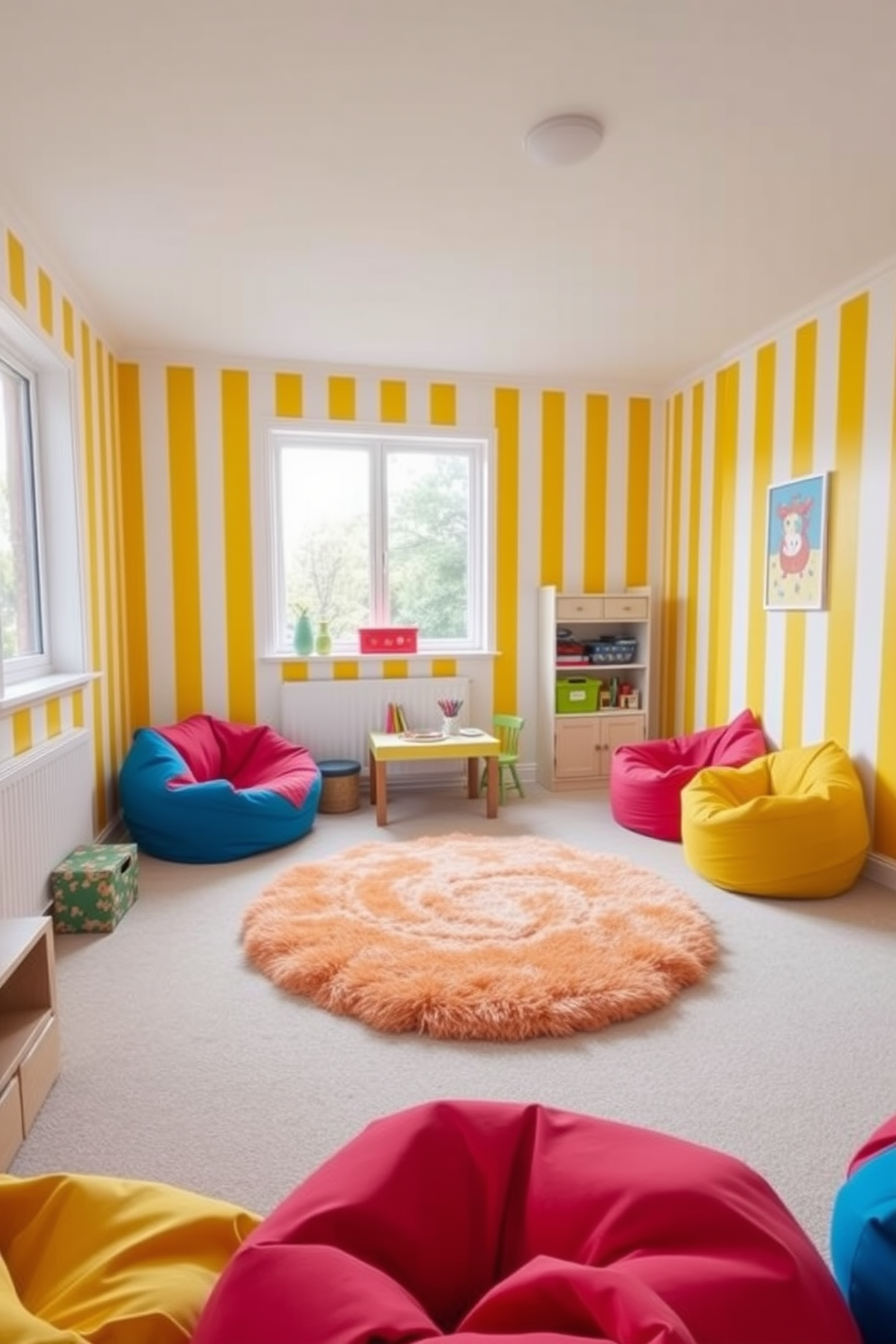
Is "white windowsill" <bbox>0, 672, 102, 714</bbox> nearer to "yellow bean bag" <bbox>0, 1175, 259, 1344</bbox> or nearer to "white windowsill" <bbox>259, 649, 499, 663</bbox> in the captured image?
"white windowsill" <bbox>259, 649, 499, 663</bbox>

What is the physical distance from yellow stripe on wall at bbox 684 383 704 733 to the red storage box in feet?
6.20

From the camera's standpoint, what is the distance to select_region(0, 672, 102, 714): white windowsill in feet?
8.84

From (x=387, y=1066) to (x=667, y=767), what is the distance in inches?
114

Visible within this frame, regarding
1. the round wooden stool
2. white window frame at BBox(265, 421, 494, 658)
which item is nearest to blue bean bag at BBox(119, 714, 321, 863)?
the round wooden stool

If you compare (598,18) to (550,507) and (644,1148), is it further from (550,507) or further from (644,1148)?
(550,507)

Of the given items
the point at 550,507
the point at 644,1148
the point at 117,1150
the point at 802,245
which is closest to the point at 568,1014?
the point at 644,1148

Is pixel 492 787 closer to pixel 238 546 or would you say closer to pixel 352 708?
pixel 352 708

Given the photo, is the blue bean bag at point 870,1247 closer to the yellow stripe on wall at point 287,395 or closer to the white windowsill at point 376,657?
the white windowsill at point 376,657

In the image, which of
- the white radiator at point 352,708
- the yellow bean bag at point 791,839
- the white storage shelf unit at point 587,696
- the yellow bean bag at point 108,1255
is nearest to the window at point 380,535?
the white radiator at point 352,708

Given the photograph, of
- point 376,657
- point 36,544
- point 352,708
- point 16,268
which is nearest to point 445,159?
point 16,268

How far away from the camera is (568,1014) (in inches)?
85.6

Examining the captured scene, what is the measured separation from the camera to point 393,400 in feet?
16.0

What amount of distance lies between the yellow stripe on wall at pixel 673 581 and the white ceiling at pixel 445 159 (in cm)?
110

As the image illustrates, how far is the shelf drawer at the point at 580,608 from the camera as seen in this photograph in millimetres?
4883
